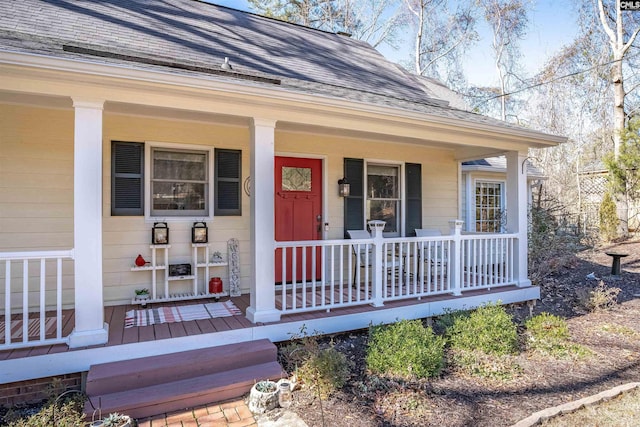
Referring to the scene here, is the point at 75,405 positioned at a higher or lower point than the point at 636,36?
lower

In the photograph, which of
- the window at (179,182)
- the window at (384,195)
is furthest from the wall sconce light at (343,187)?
the window at (179,182)

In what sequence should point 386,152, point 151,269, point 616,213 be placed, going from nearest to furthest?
point 151,269 → point 386,152 → point 616,213

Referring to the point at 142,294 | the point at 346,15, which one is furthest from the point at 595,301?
the point at 346,15

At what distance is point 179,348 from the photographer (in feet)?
Result: 11.0

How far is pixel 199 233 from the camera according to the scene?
4.79 m

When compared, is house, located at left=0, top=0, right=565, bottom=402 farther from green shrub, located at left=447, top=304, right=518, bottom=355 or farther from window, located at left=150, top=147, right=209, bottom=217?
green shrub, located at left=447, top=304, right=518, bottom=355

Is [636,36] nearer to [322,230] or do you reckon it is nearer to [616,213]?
[616,213]

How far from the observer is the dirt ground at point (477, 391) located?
2713 millimetres

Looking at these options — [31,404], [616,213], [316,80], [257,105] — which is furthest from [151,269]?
[616,213]

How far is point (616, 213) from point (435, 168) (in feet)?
31.3

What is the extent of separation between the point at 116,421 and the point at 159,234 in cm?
247

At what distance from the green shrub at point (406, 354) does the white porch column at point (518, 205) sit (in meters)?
2.76

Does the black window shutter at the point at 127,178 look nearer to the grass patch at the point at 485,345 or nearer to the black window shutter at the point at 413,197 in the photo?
the grass patch at the point at 485,345

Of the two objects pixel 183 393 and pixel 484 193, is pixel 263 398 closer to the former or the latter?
pixel 183 393
